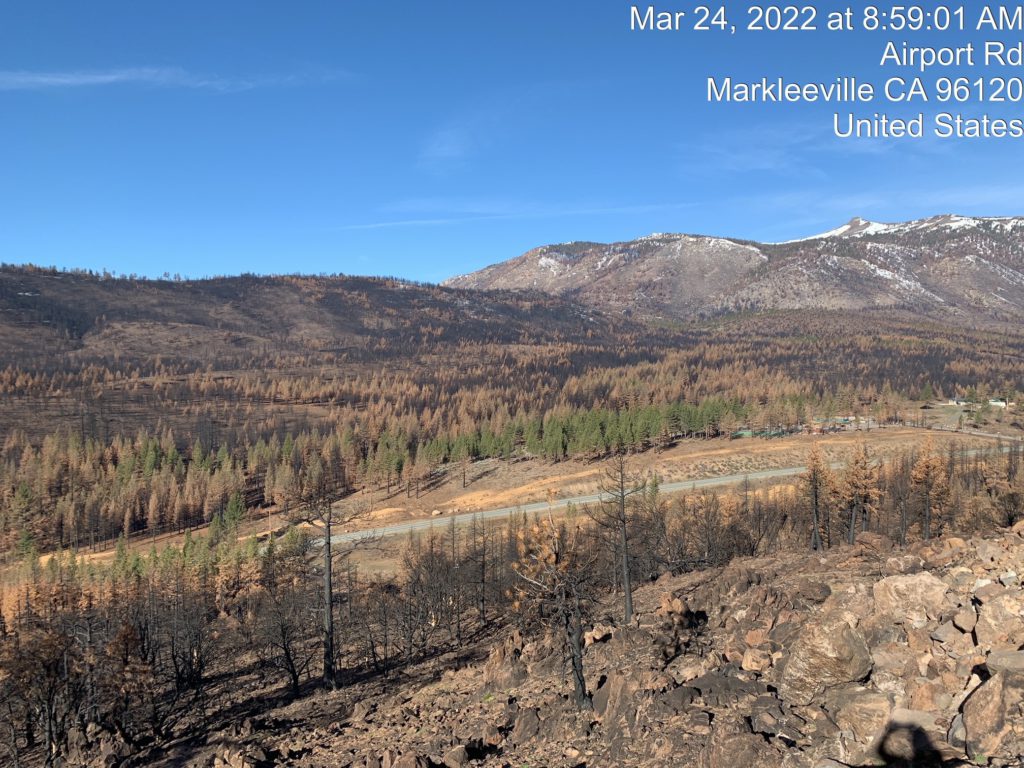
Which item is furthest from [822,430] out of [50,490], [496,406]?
[50,490]

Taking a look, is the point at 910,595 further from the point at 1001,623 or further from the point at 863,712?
the point at 863,712

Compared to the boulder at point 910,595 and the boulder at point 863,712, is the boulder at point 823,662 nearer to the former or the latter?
the boulder at point 863,712

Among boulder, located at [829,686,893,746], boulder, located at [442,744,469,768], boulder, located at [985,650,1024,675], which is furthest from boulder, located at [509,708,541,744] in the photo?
boulder, located at [985,650,1024,675]

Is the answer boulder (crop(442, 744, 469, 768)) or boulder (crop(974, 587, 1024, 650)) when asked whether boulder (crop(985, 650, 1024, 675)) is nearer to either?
boulder (crop(974, 587, 1024, 650))

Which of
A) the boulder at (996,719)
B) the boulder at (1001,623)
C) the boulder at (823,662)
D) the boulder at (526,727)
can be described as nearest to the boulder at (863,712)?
the boulder at (823,662)

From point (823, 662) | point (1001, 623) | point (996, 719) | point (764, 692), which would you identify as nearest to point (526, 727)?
point (764, 692)
